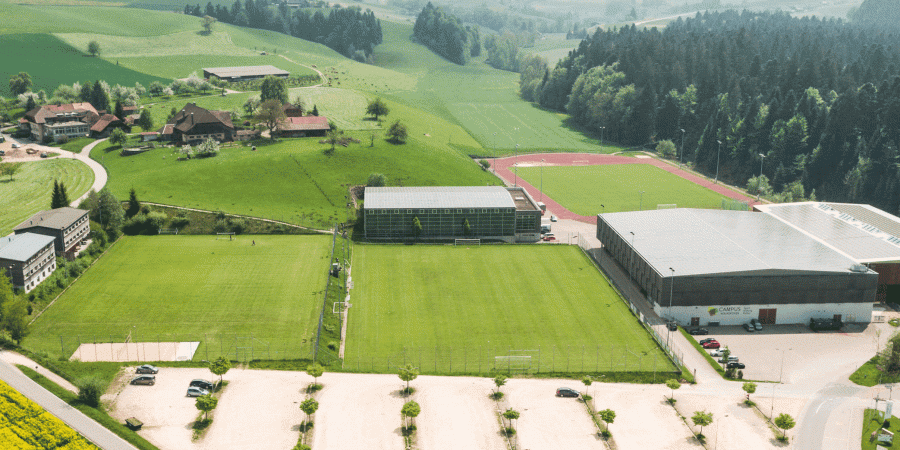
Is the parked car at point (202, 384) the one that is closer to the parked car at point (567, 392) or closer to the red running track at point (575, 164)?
the parked car at point (567, 392)

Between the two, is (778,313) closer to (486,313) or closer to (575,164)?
(486,313)

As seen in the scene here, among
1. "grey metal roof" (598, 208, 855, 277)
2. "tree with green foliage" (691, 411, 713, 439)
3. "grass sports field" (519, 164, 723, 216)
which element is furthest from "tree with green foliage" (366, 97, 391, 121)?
"tree with green foliage" (691, 411, 713, 439)

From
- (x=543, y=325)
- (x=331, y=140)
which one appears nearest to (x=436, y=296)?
(x=543, y=325)

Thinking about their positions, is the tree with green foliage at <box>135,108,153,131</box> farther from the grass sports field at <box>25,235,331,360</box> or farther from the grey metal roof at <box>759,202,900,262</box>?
the grey metal roof at <box>759,202,900,262</box>

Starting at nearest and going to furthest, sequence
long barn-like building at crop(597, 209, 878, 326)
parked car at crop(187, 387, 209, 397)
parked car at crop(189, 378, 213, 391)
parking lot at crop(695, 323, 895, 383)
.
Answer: parked car at crop(187, 387, 209, 397)
parked car at crop(189, 378, 213, 391)
parking lot at crop(695, 323, 895, 383)
long barn-like building at crop(597, 209, 878, 326)

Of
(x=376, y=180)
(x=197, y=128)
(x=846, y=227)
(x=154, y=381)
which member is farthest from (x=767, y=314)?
(x=197, y=128)
